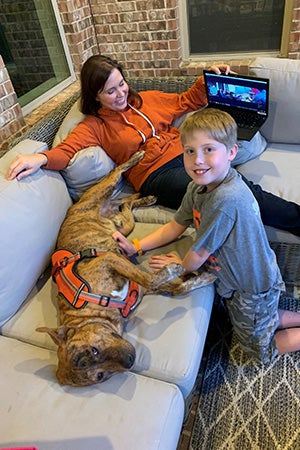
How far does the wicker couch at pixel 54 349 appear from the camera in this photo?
45.3 inches

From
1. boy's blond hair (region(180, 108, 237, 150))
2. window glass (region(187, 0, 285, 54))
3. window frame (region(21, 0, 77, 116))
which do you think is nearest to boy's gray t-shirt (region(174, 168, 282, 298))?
boy's blond hair (region(180, 108, 237, 150))

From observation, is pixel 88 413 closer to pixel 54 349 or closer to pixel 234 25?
pixel 54 349

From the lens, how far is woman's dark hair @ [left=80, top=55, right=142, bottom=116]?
188cm

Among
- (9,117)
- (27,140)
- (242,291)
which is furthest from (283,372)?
(9,117)

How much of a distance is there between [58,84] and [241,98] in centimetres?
165

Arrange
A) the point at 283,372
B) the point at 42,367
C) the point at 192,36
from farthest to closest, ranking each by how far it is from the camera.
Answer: the point at 192,36 < the point at 283,372 < the point at 42,367

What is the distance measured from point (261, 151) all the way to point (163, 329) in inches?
52.3

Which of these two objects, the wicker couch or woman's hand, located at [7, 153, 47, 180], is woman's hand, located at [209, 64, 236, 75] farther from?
woman's hand, located at [7, 153, 47, 180]

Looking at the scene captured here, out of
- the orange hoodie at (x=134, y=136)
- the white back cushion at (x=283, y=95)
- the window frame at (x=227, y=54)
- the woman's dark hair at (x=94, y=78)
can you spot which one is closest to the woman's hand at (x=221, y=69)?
the orange hoodie at (x=134, y=136)

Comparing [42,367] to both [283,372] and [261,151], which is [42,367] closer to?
[283,372]

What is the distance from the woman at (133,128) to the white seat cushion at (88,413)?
1008mm

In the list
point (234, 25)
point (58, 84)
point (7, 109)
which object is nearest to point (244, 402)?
point (7, 109)

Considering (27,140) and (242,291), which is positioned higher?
(27,140)

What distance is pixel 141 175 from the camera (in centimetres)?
209
